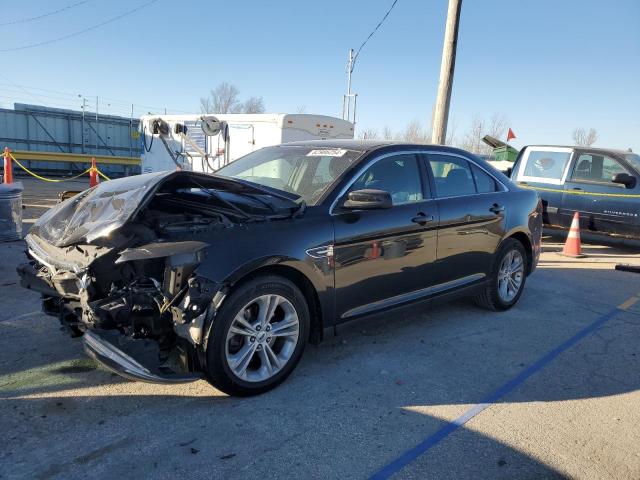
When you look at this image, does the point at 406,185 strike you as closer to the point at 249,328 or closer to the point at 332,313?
the point at 332,313

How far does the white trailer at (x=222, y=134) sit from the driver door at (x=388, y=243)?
8272 millimetres

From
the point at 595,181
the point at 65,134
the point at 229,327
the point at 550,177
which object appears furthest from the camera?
the point at 65,134

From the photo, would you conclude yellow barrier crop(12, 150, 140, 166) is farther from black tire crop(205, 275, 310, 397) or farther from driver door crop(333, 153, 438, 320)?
black tire crop(205, 275, 310, 397)

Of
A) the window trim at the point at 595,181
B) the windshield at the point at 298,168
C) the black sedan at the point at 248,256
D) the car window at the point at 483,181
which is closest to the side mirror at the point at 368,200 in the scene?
the black sedan at the point at 248,256

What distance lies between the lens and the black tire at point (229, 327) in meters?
3.03

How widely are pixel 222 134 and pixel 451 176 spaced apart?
31.9 feet

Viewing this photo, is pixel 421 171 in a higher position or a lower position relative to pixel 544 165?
lower

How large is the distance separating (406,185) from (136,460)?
9.61 feet

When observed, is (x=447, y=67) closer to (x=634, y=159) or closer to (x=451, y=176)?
(x=634, y=159)

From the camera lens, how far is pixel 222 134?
44.0ft

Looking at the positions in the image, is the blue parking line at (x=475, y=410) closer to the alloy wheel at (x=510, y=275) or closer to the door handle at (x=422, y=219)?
the alloy wheel at (x=510, y=275)

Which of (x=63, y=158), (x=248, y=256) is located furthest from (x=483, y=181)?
(x=63, y=158)

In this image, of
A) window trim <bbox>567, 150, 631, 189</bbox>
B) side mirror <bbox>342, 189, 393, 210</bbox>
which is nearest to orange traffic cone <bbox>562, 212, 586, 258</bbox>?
window trim <bbox>567, 150, 631, 189</bbox>

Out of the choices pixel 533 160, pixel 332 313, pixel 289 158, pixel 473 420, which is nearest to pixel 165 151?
pixel 533 160
